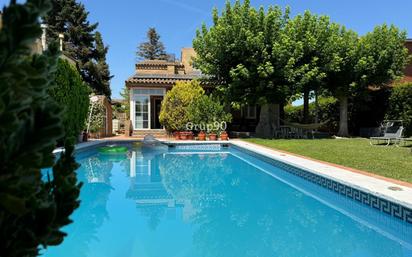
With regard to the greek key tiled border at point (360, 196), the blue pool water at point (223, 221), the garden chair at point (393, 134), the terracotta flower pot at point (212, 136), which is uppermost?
the garden chair at point (393, 134)

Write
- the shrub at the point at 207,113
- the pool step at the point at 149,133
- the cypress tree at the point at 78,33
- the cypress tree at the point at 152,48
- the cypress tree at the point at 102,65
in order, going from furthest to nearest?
the cypress tree at the point at 152,48
the cypress tree at the point at 102,65
the cypress tree at the point at 78,33
the pool step at the point at 149,133
the shrub at the point at 207,113

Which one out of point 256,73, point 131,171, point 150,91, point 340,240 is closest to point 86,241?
point 340,240

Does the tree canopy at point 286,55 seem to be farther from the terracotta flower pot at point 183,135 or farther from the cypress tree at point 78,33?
the cypress tree at point 78,33

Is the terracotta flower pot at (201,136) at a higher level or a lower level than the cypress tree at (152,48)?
lower

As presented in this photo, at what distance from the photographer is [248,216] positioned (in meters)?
6.25

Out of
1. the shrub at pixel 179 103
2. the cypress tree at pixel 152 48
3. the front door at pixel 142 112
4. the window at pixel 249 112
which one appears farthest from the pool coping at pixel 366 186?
the cypress tree at pixel 152 48

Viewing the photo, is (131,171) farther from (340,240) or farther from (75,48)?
(75,48)

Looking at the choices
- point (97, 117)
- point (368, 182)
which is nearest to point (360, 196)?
point (368, 182)

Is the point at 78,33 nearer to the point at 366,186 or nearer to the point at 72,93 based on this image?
the point at 72,93

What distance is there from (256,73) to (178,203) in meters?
12.7

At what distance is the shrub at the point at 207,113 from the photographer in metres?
19.5

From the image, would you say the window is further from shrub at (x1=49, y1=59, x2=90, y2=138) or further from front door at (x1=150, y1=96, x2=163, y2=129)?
shrub at (x1=49, y1=59, x2=90, y2=138)

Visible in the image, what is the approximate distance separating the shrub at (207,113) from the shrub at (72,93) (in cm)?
604

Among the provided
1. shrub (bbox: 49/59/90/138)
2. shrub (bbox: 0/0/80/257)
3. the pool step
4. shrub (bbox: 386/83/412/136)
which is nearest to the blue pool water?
shrub (bbox: 0/0/80/257)
